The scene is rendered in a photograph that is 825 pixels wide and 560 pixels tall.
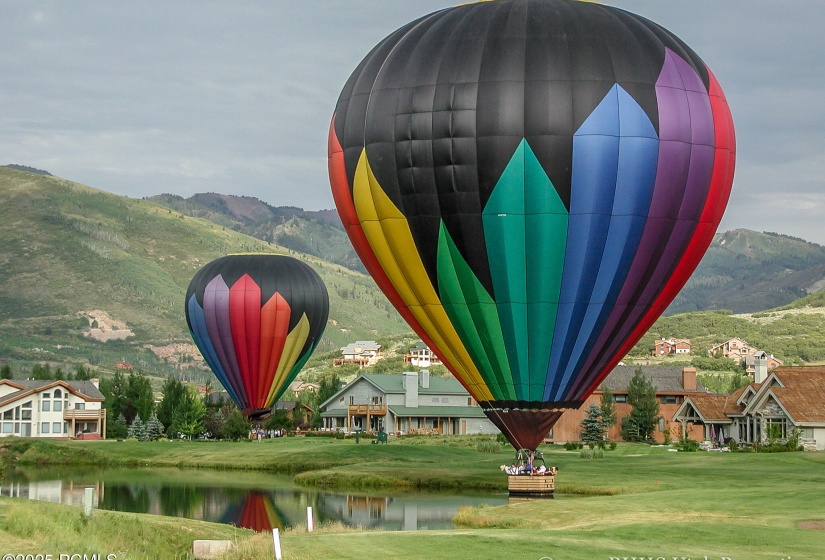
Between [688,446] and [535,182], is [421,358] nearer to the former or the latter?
[688,446]

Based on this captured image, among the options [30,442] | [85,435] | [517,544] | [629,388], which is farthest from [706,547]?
[85,435]

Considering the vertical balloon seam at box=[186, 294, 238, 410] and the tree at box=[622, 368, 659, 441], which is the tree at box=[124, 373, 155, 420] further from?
the tree at box=[622, 368, 659, 441]

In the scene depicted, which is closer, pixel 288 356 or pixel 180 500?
pixel 180 500

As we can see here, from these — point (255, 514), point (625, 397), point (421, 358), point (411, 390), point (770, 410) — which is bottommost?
point (255, 514)

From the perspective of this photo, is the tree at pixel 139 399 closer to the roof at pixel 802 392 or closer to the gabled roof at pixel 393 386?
the gabled roof at pixel 393 386

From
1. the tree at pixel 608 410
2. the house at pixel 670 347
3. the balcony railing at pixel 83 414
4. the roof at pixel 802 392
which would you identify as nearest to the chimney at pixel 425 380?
the tree at pixel 608 410

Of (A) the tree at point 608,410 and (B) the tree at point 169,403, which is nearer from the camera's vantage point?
(A) the tree at point 608,410

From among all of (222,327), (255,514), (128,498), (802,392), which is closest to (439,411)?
(222,327)

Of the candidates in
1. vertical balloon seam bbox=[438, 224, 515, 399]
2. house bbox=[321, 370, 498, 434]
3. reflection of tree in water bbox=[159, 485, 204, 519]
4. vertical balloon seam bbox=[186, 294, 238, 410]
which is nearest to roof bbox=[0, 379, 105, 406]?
house bbox=[321, 370, 498, 434]

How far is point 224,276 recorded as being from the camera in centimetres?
8144

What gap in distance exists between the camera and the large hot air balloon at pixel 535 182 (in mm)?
37219

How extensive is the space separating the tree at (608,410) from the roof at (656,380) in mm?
4392

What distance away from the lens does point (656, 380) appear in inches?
3629

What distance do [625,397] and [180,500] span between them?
153 ft
